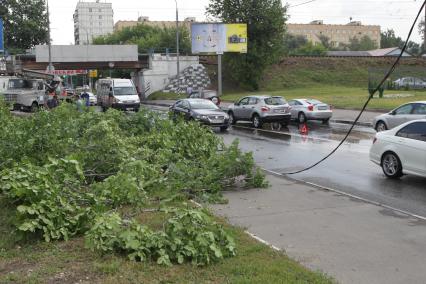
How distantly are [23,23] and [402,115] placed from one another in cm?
6519

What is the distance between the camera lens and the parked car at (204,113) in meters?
24.5

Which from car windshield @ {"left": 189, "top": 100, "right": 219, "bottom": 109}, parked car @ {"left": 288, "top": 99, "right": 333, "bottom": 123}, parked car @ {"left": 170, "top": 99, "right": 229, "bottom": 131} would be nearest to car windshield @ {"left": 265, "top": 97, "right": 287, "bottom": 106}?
parked car @ {"left": 288, "top": 99, "right": 333, "bottom": 123}

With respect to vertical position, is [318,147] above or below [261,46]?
below

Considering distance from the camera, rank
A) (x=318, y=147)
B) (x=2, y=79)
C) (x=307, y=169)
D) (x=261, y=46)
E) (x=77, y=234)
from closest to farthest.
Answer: (x=77, y=234)
(x=307, y=169)
(x=318, y=147)
(x=2, y=79)
(x=261, y=46)

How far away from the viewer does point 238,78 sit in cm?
6312

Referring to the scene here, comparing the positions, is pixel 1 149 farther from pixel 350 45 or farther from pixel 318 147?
pixel 350 45

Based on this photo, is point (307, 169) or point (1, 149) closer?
point (1, 149)

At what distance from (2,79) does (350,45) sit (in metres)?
137

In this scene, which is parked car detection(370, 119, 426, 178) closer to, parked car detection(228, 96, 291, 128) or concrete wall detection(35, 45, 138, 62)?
parked car detection(228, 96, 291, 128)

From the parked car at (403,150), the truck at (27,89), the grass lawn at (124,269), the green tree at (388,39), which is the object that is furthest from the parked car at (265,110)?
the green tree at (388,39)

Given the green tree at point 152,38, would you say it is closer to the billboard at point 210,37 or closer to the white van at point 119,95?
the billboard at point 210,37

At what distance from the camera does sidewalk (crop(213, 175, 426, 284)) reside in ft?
20.1

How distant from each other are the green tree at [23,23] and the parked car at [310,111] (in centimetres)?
5380

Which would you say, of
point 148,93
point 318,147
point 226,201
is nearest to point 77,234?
point 226,201
